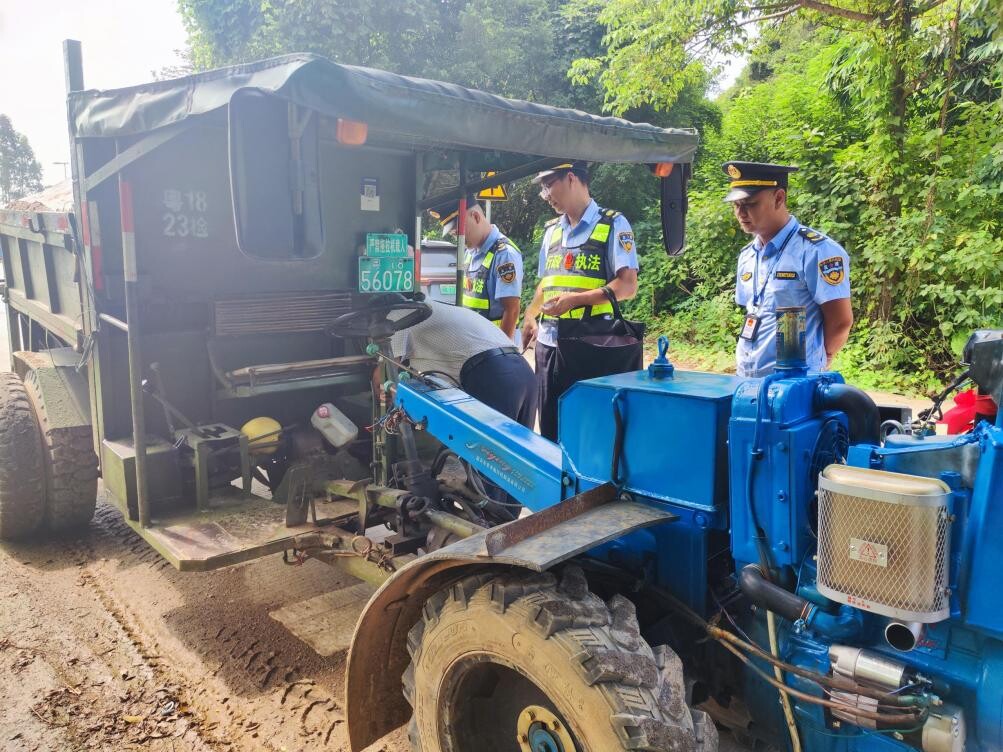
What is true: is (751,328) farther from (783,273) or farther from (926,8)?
(926,8)

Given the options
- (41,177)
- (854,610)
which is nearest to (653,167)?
(854,610)

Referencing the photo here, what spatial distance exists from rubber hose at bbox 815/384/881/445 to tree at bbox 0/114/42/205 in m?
35.9

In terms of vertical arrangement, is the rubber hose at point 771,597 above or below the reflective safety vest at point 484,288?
below

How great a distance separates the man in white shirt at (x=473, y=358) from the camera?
3.94m

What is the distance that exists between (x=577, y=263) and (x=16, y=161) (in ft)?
120

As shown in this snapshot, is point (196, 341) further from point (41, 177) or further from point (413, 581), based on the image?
point (41, 177)

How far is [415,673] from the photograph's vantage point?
91.6 inches

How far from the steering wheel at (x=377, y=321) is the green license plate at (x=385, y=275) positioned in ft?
1.79

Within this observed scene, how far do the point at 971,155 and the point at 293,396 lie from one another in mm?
8220

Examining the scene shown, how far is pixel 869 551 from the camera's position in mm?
1721

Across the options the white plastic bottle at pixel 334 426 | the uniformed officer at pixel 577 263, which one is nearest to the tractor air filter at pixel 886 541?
the uniformed officer at pixel 577 263

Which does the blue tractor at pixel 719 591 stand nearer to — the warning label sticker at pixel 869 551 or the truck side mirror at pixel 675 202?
the warning label sticker at pixel 869 551

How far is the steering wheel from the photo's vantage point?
3939 millimetres

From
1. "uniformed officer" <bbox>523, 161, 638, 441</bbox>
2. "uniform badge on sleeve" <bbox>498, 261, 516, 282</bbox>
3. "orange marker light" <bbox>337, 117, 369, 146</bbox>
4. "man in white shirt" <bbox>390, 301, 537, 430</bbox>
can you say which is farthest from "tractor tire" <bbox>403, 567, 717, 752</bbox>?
"uniform badge on sleeve" <bbox>498, 261, 516, 282</bbox>
